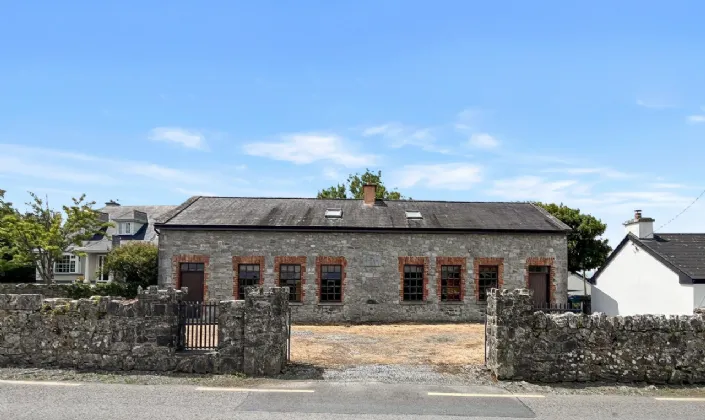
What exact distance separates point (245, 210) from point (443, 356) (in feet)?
43.1

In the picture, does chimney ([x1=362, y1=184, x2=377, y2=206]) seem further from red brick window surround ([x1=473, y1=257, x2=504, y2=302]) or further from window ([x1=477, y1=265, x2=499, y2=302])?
window ([x1=477, y1=265, x2=499, y2=302])

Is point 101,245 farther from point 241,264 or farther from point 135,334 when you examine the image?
point 135,334

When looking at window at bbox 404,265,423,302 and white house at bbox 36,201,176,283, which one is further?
white house at bbox 36,201,176,283

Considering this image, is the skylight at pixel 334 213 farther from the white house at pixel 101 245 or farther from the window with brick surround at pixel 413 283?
the white house at pixel 101 245

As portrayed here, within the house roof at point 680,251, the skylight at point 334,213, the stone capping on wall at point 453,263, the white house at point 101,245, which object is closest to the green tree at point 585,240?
the house roof at point 680,251

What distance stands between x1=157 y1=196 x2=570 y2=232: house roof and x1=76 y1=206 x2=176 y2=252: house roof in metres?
17.9

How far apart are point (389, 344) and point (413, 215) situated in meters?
9.04

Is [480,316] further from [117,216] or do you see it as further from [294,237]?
[117,216]

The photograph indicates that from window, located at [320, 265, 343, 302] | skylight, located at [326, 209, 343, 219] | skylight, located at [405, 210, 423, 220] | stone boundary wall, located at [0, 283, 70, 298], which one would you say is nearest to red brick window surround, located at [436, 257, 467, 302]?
skylight, located at [405, 210, 423, 220]

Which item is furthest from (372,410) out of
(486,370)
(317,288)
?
(317,288)

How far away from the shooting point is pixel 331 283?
21141 millimetres

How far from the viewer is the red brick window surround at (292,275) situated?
20.9m

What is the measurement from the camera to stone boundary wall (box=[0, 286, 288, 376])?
9953mm

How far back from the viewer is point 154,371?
10023 mm
